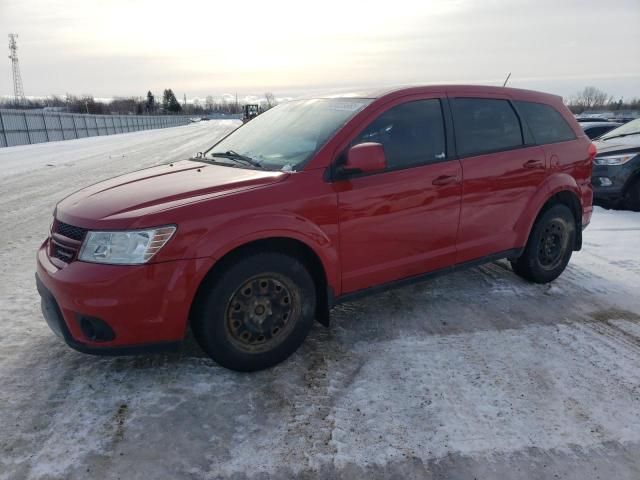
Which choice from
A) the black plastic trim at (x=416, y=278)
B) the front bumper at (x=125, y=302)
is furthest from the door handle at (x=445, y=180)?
the front bumper at (x=125, y=302)

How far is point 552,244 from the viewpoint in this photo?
15.3ft

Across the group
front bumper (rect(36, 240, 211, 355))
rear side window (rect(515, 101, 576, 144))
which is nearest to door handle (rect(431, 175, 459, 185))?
rear side window (rect(515, 101, 576, 144))

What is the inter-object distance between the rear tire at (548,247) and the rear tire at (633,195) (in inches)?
167

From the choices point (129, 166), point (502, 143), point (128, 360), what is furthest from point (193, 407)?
point (129, 166)

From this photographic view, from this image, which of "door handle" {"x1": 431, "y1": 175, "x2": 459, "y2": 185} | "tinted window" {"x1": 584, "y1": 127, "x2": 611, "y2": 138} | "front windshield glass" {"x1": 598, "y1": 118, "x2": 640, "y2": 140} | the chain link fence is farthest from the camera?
the chain link fence

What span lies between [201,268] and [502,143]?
2.87 metres

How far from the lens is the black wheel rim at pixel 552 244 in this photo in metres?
4.60

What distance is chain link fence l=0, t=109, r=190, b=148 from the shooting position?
2695 cm

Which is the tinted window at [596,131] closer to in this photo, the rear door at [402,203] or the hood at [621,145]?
the hood at [621,145]

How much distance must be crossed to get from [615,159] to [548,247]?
15.5ft

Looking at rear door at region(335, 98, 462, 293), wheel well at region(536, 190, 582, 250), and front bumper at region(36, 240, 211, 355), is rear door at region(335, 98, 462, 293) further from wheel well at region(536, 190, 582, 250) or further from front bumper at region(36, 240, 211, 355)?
wheel well at region(536, 190, 582, 250)

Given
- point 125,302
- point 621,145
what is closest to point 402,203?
point 125,302

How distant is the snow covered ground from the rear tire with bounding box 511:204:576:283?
453mm

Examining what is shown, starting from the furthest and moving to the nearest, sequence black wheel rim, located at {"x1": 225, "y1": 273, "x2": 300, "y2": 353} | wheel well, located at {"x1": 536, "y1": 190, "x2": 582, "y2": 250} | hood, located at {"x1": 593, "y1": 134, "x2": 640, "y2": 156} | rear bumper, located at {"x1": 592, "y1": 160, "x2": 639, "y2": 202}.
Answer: hood, located at {"x1": 593, "y1": 134, "x2": 640, "y2": 156}, rear bumper, located at {"x1": 592, "y1": 160, "x2": 639, "y2": 202}, wheel well, located at {"x1": 536, "y1": 190, "x2": 582, "y2": 250}, black wheel rim, located at {"x1": 225, "y1": 273, "x2": 300, "y2": 353}
